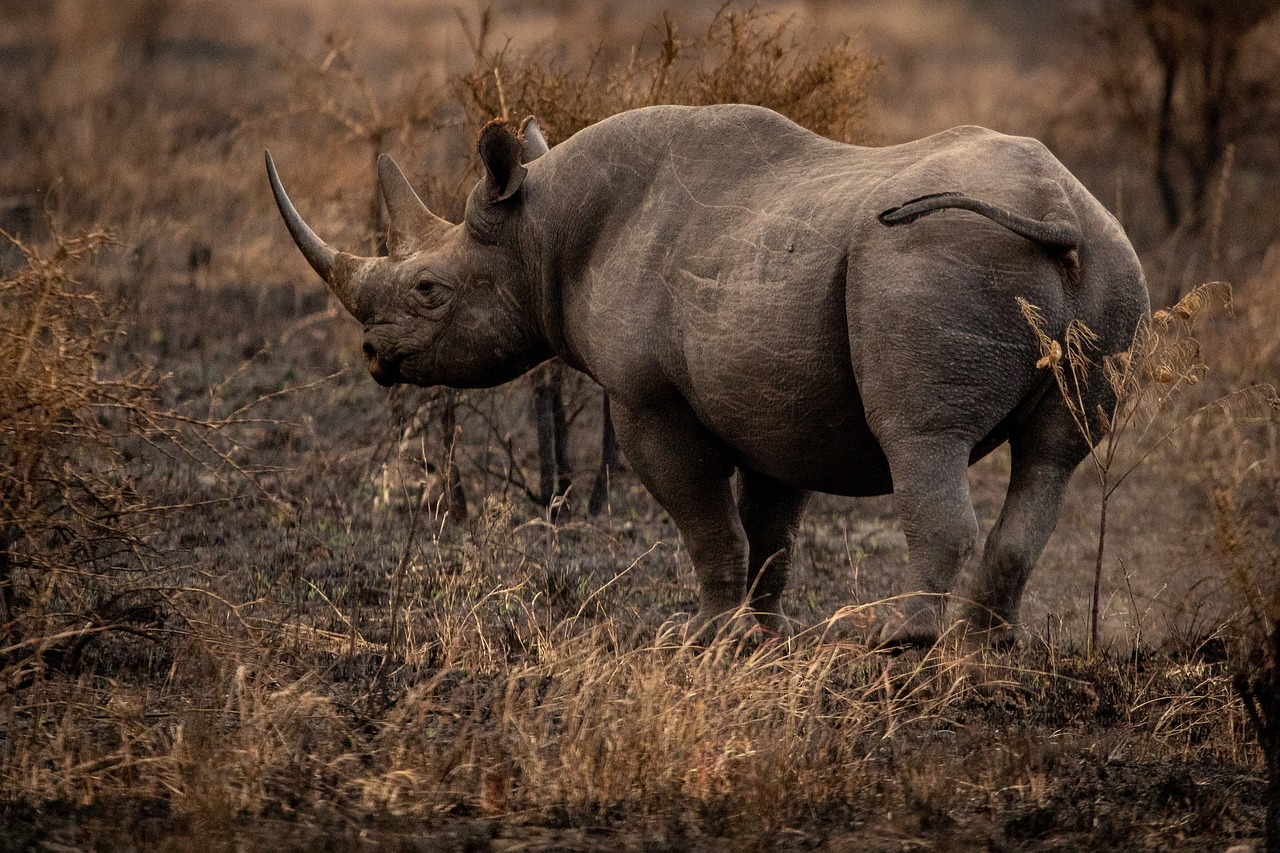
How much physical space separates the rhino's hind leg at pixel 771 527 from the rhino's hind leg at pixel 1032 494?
3.72 ft

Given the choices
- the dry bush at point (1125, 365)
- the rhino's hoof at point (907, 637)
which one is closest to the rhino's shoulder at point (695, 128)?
the dry bush at point (1125, 365)

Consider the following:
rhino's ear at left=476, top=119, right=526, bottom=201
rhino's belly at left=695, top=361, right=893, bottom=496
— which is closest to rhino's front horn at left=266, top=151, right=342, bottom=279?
rhino's ear at left=476, top=119, right=526, bottom=201

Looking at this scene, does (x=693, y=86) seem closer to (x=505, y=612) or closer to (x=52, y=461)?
(x=505, y=612)

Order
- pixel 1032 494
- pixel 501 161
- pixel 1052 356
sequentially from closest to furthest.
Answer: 1. pixel 1052 356
2. pixel 1032 494
3. pixel 501 161

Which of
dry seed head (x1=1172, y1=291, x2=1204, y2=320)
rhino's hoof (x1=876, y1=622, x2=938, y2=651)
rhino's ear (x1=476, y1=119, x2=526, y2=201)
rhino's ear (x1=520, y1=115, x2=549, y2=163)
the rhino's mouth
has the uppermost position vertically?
rhino's ear (x1=520, y1=115, x2=549, y2=163)

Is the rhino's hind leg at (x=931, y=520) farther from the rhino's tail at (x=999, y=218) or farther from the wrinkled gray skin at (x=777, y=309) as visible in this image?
the rhino's tail at (x=999, y=218)

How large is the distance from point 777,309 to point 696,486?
0.92 m

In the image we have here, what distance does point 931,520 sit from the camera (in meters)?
5.69

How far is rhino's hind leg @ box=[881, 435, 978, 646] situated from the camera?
5637 mm

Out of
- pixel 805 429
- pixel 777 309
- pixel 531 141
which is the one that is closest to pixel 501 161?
pixel 531 141

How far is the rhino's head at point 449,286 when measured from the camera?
22.1 ft

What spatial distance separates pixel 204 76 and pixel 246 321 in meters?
10.2

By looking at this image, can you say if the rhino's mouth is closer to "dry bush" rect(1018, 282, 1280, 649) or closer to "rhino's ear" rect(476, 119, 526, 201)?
"rhino's ear" rect(476, 119, 526, 201)

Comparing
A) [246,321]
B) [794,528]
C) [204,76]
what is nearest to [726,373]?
[794,528]
